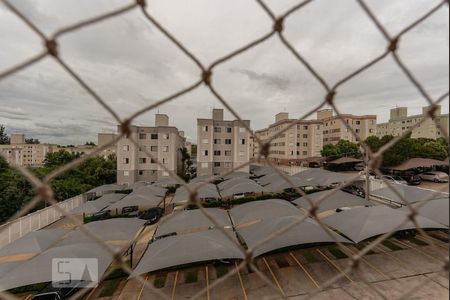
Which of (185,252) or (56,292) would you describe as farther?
(185,252)

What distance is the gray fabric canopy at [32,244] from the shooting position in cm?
662

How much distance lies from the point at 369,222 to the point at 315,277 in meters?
2.31

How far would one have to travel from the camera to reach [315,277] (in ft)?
20.0

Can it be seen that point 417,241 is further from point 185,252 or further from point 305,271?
point 185,252

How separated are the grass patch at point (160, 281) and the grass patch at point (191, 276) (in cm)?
59

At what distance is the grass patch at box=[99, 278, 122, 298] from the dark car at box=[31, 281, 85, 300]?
75 centimetres

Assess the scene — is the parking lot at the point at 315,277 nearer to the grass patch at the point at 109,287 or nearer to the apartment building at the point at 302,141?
the grass patch at the point at 109,287

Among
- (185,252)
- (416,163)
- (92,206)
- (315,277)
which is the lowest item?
(315,277)

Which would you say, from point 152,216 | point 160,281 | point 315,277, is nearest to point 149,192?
point 152,216

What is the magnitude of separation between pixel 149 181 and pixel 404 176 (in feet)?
69.6

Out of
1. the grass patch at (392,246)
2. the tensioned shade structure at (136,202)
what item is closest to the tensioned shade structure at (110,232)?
the tensioned shade structure at (136,202)

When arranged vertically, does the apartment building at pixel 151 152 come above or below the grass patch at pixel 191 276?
above

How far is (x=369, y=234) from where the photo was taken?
6.32 meters

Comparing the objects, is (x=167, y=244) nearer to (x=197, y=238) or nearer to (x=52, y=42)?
(x=197, y=238)
